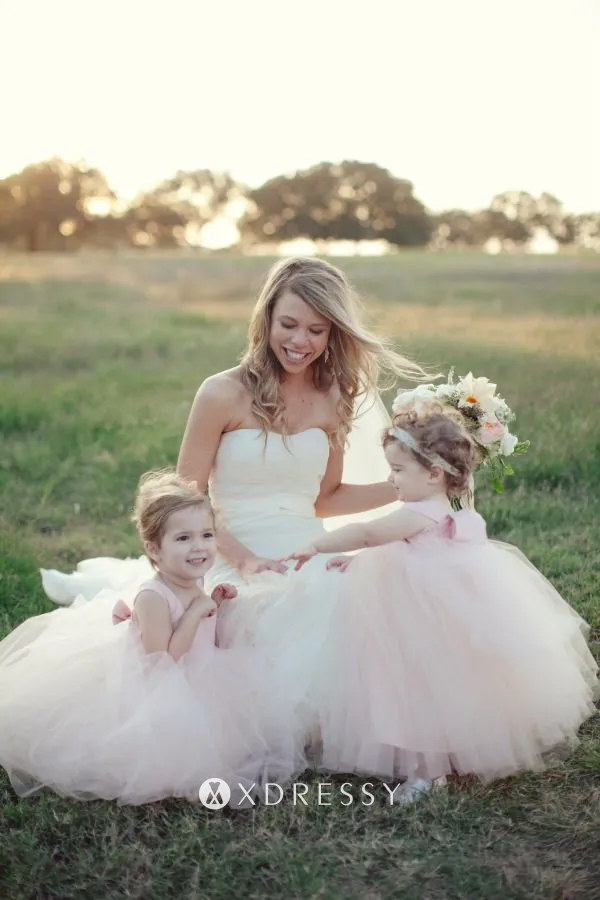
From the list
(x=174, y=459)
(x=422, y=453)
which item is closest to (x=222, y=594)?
(x=422, y=453)

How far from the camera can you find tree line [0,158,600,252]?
1293 inches

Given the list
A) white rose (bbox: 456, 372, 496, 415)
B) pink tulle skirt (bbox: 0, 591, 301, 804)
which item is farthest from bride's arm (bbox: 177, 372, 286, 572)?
white rose (bbox: 456, 372, 496, 415)

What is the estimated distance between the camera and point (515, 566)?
3.86 metres

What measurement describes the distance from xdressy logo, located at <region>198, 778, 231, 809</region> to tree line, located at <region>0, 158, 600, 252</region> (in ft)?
94.4

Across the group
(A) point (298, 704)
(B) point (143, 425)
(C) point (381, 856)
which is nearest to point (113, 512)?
(B) point (143, 425)

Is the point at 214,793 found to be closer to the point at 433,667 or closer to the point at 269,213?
the point at 433,667

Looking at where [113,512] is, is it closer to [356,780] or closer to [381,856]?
[356,780]

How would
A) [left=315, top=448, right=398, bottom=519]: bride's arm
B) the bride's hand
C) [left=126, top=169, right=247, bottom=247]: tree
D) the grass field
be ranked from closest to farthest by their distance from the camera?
1. the grass field
2. the bride's hand
3. [left=315, top=448, right=398, bottom=519]: bride's arm
4. [left=126, top=169, right=247, bottom=247]: tree

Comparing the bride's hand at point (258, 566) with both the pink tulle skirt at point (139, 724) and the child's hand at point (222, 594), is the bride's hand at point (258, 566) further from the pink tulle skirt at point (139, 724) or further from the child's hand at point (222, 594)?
the pink tulle skirt at point (139, 724)

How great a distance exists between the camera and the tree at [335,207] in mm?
47281

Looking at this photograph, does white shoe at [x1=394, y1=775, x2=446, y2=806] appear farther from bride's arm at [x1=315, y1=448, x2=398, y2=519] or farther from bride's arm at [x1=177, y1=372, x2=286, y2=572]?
bride's arm at [x1=315, y1=448, x2=398, y2=519]

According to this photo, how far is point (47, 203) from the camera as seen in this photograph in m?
32.8

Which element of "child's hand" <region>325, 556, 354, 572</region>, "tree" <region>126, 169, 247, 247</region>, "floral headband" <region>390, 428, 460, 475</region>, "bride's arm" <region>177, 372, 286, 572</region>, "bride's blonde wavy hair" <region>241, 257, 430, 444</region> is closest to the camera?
"floral headband" <region>390, 428, 460, 475</region>

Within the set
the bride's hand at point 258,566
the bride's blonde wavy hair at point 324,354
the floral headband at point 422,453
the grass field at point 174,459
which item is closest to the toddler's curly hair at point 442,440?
the floral headband at point 422,453
